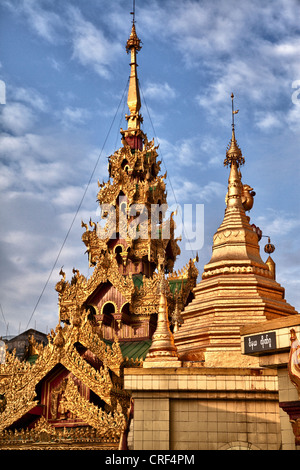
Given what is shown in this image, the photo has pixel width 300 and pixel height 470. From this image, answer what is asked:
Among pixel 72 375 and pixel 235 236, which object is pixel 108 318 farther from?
pixel 235 236

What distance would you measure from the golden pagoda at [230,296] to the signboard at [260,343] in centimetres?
315

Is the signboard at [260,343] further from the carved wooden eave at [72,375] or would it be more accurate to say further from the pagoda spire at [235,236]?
the carved wooden eave at [72,375]

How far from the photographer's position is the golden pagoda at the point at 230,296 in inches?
679

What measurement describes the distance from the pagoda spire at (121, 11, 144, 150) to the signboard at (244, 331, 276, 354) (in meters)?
20.1

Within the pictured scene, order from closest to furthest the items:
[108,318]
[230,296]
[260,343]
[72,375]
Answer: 1. [260,343]
2. [230,296]
3. [72,375]
4. [108,318]

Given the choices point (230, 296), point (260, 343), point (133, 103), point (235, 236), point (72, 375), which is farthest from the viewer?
point (133, 103)

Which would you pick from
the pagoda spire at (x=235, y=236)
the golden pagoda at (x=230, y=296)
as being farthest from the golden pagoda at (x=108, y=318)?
the pagoda spire at (x=235, y=236)

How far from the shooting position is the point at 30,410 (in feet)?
74.7

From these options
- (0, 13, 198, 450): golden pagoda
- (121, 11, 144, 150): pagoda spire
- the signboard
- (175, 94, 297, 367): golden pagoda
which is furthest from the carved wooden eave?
(121, 11, 144, 150): pagoda spire

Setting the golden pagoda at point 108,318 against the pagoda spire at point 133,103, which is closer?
the golden pagoda at point 108,318

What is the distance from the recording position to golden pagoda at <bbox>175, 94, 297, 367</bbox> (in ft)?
56.5

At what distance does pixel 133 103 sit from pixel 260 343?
21959 millimetres

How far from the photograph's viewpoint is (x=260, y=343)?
43.1 ft

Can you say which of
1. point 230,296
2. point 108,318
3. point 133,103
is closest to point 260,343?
point 230,296
